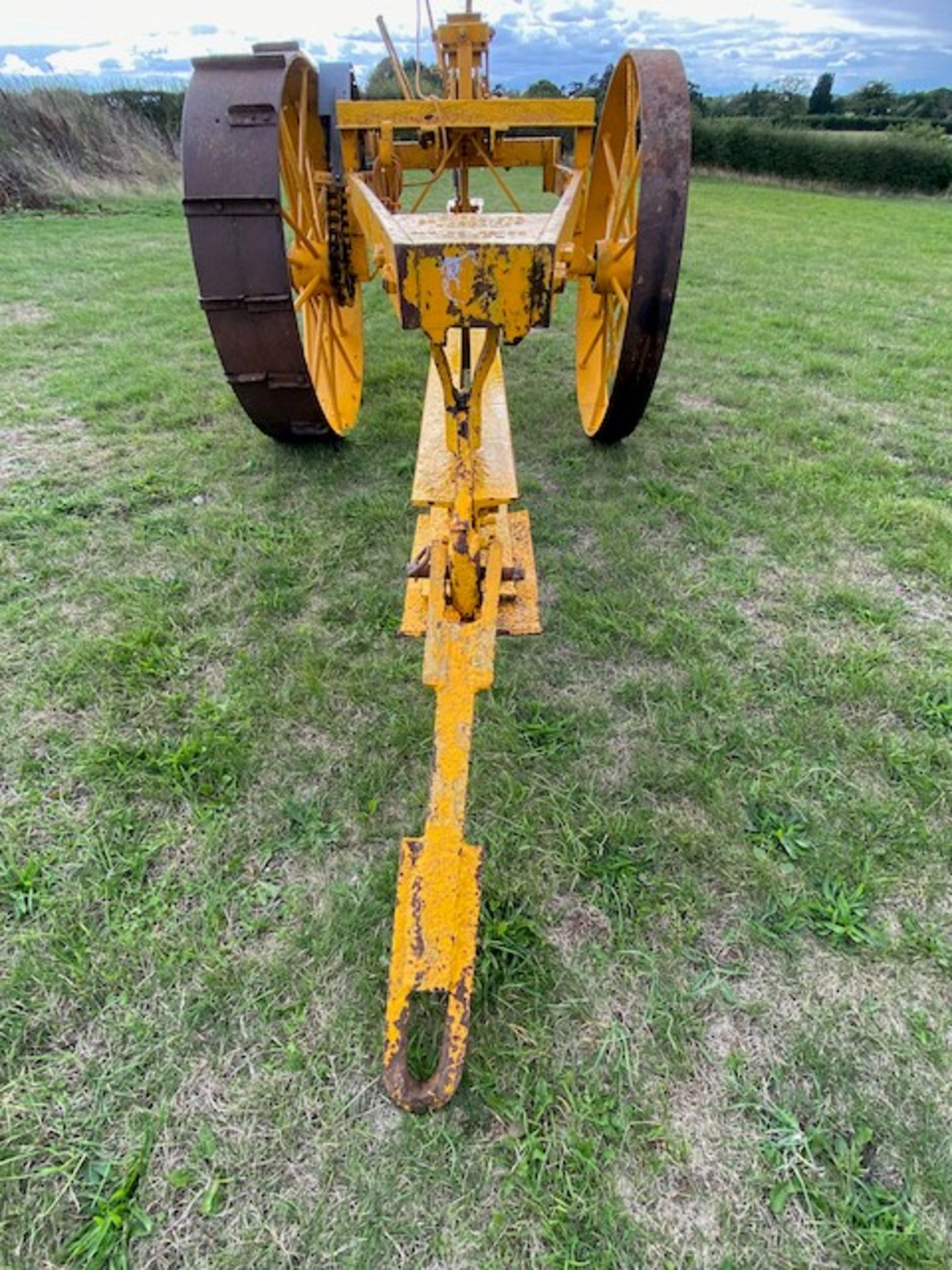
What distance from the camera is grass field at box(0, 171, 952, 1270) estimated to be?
56.8 inches

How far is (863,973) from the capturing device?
5.85 feet

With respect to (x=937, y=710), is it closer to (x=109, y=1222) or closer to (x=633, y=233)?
(x=633, y=233)

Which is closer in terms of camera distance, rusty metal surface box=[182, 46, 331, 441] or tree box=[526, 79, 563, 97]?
rusty metal surface box=[182, 46, 331, 441]

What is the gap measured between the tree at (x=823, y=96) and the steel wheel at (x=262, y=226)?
4261 cm

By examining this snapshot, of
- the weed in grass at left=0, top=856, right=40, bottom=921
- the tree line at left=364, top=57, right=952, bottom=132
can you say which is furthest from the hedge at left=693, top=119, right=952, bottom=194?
the weed in grass at left=0, top=856, right=40, bottom=921

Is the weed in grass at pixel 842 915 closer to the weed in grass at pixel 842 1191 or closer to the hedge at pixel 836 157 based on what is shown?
the weed in grass at pixel 842 1191

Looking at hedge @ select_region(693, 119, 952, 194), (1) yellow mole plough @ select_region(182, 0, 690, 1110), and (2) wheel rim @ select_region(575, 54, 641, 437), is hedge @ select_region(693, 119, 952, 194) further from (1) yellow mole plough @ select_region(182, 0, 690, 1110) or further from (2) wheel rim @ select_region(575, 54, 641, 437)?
(2) wheel rim @ select_region(575, 54, 641, 437)

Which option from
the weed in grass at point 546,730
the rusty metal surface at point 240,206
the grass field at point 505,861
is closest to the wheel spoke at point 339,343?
the grass field at point 505,861

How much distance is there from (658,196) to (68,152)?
13.4 m

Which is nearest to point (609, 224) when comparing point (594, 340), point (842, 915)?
point (594, 340)

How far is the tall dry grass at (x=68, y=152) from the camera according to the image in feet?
37.9

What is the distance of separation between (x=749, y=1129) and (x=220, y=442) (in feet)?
11.7

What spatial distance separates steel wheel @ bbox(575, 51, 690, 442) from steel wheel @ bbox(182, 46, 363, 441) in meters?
1.16

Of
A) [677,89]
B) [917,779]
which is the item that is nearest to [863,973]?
[917,779]
